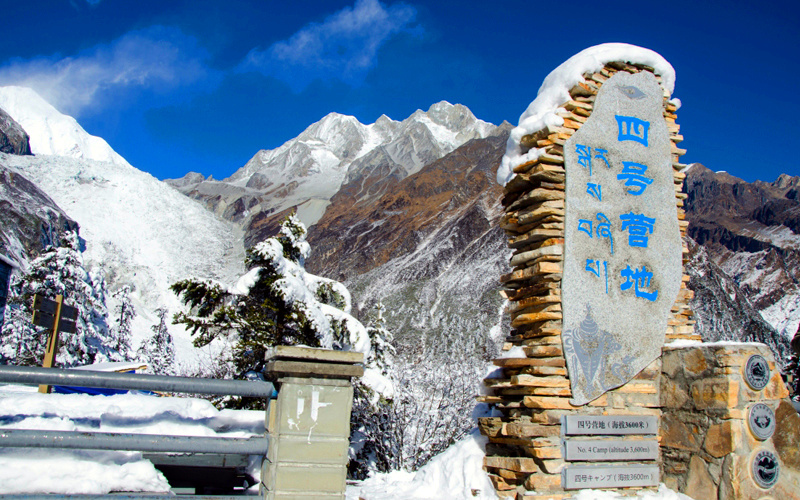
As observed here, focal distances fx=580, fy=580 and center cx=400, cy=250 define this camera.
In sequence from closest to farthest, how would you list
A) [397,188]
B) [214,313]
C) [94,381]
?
[94,381], [214,313], [397,188]

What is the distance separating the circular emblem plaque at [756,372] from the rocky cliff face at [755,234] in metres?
64.5

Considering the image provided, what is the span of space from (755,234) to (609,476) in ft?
368

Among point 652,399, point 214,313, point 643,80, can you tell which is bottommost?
point 652,399

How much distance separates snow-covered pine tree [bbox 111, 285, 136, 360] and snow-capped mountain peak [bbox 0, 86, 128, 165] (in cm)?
9489

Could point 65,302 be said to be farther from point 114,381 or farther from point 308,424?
point 308,424

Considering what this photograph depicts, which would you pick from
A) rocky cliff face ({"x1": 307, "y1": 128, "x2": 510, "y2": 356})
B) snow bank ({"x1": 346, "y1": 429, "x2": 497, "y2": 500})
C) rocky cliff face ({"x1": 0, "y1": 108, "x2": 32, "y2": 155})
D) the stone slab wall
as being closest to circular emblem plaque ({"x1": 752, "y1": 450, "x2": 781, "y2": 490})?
the stone slab wall

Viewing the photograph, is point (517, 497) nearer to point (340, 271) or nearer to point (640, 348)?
point (640, 348)

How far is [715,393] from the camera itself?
6516 millimetres

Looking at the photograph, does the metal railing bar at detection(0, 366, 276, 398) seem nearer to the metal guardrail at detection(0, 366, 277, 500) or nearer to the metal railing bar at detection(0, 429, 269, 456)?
the metal guardrail at detection(0, 366, 277, 500)

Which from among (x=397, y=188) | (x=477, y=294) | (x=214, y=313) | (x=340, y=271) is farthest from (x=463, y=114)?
(x=214, y=313)

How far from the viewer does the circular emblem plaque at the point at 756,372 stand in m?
6.47

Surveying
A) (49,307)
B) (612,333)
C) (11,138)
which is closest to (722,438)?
(612,333)

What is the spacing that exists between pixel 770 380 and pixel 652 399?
4.20 ft

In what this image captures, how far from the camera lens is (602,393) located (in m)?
6.75
